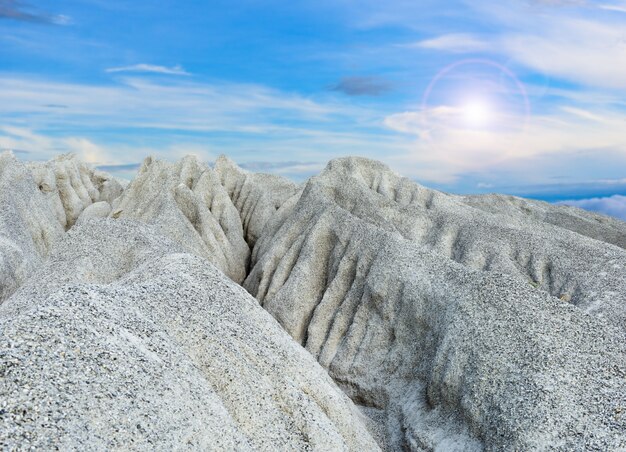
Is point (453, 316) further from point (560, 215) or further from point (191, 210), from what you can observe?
point (560, 215)

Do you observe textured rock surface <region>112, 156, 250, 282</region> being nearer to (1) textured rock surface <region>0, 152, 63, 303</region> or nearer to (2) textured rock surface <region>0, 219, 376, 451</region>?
(1) textured rock surface <region>0, 152, 63, 303</region>

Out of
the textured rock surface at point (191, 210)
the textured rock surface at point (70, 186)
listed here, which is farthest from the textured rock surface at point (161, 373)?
the textured rock surface at point (70, 186)

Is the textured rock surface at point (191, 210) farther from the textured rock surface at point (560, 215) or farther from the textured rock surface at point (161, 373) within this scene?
the textured rock surface at point (560, 215)

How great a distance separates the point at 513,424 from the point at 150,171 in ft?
99.2

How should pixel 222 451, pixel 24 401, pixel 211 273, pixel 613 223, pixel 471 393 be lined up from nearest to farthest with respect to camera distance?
1. pixel 24 401
2. pixel 222 451
3. pixel 471 393
4. pixel 211 273
5. pixel 613 223

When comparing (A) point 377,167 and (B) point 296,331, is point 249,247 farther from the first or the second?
(B) point 296,331

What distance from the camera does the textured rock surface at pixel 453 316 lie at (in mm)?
12898

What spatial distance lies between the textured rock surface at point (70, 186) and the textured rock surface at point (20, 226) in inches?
289

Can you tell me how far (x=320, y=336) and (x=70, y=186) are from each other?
30.1 metres

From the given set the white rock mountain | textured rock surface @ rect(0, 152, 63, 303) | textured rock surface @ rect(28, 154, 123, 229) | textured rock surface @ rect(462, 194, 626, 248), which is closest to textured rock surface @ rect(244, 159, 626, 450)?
the white rock mountain

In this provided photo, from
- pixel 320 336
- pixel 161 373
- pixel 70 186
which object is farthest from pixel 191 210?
pixel 161 373

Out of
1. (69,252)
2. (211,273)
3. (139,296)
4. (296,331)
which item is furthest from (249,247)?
(139,296)

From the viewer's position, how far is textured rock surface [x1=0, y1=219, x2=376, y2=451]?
8.39 meters

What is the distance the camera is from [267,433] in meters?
11.5
